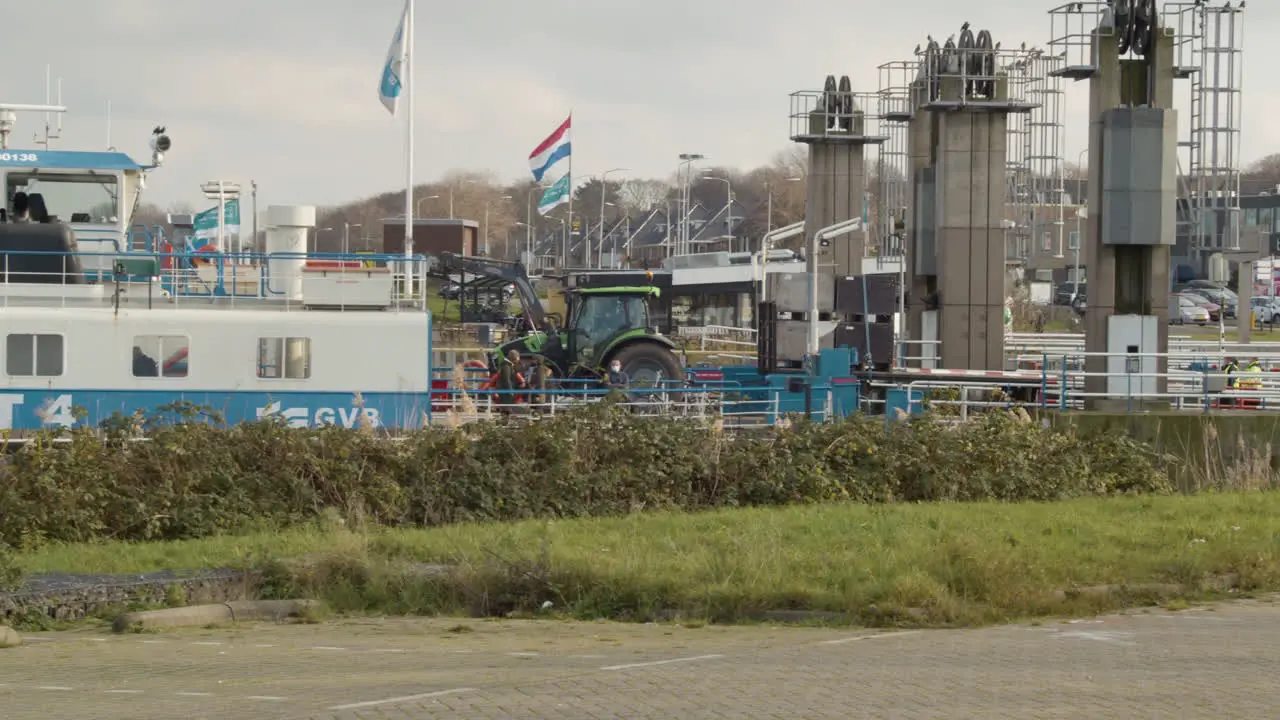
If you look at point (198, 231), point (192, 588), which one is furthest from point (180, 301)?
point (198, 231)

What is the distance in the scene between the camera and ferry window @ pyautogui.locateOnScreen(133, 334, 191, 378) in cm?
2502

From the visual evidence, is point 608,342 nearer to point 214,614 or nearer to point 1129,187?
point 1129,187

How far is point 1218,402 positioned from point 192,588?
21723mm

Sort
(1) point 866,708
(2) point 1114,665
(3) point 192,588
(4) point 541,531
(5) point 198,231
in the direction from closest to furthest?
1. (1) point 866,708
2. (2) point 1114,665
3. (3) point 192,588
4. (4) point 541,531
5. (5) point 198,231

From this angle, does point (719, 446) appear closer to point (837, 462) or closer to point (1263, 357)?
point (837, 462)

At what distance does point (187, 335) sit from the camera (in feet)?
82.5

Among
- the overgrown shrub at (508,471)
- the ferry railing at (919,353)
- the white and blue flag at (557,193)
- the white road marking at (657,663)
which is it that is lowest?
the white road marking at (657,663)

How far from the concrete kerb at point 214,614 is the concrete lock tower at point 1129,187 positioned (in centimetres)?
1866

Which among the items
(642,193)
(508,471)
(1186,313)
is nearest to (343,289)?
(508,471)

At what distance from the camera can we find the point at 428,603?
45.4 feet

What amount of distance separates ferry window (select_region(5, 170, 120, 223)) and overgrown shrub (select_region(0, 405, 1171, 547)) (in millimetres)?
10264

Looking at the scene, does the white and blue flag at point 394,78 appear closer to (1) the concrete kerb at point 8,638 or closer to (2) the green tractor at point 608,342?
(2) the green tractor at point 608,342

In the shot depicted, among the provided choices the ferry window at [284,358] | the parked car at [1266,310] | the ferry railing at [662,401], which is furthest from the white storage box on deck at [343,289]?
the parked car at [1266,310]

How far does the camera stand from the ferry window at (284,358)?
1005 inches
